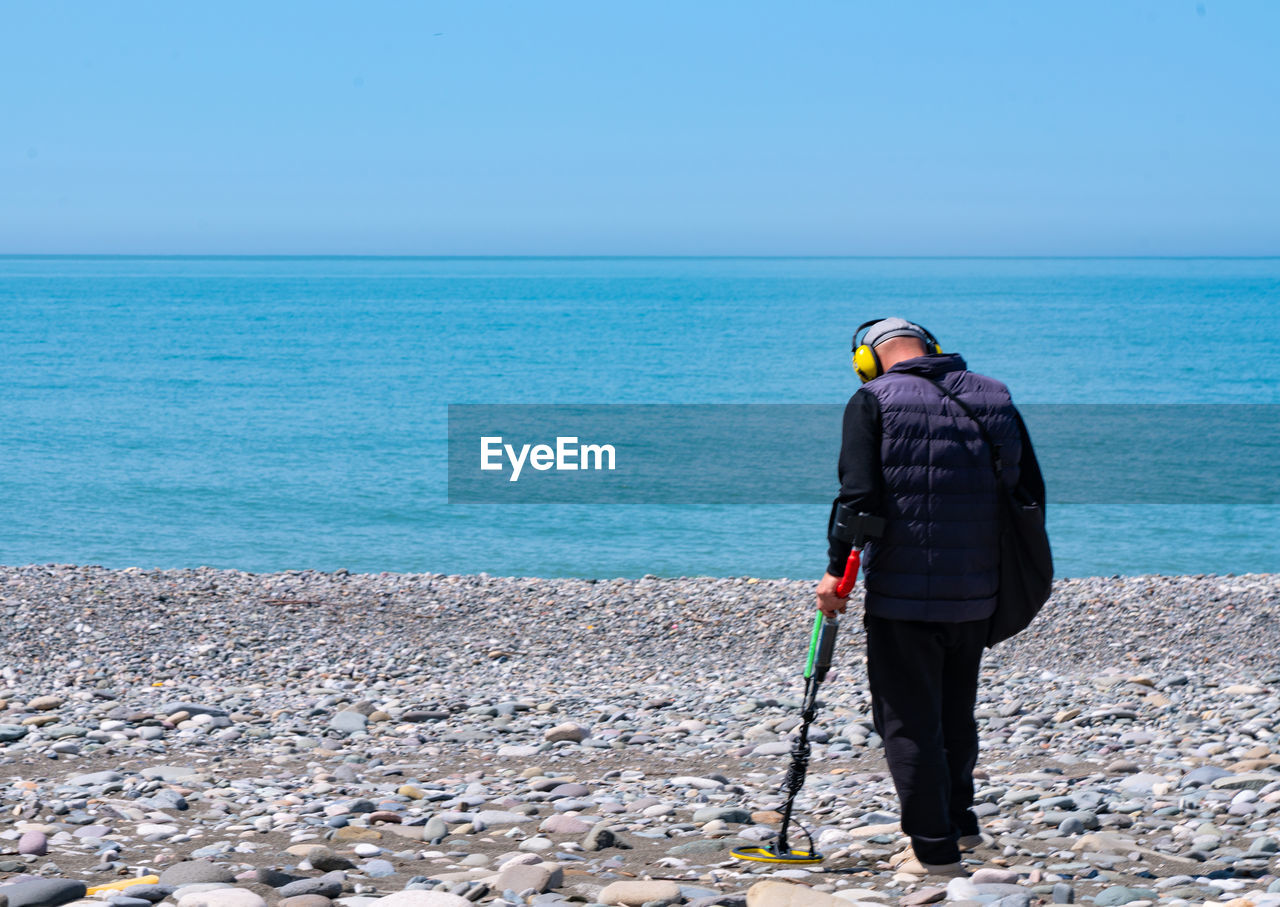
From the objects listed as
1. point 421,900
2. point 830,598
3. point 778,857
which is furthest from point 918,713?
point 421,900

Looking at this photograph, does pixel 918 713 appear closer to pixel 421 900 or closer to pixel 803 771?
pixel 803 771

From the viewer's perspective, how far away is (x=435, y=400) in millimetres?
54281

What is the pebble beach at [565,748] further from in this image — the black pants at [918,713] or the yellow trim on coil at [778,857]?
the black pants at [918,713]

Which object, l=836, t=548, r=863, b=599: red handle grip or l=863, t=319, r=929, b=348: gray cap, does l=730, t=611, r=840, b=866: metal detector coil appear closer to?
l=836, t=548, r=863, b=599: red handle grip

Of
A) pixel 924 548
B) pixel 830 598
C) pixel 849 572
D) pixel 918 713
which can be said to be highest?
pixel 924 548

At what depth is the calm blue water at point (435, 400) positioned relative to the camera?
2253cm

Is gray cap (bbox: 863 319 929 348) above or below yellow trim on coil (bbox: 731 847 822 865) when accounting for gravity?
above

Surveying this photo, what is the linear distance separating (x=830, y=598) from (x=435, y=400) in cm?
5052

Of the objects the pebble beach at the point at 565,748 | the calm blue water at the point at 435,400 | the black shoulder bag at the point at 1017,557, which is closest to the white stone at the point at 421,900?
the pebble beach at the point at 565,748

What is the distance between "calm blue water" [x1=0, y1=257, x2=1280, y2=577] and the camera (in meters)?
22.5

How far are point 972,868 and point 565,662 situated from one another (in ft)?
21.0

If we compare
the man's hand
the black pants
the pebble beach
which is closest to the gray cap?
the man's hand

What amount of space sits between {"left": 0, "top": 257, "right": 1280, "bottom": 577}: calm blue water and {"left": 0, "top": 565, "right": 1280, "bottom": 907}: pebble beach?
8.48 meters

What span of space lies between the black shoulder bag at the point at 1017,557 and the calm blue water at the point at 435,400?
1529 centimetres
